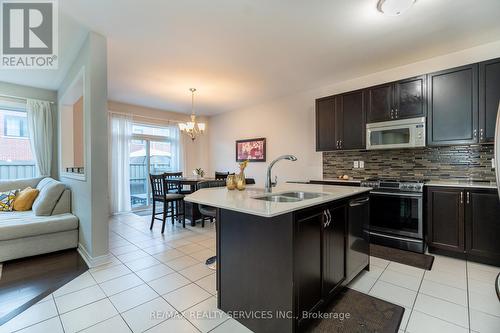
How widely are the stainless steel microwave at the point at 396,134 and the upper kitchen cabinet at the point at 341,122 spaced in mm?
146

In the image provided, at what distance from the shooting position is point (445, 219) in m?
2.80

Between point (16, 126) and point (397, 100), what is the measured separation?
6562 millimetres

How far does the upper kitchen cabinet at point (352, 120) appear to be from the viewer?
11.8ft

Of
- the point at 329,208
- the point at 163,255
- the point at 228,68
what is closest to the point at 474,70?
the point at 329,208

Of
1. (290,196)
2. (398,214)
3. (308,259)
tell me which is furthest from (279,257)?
(398,214)

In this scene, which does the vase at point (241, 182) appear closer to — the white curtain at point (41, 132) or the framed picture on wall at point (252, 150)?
the framed picture on wall at point (252, 150)

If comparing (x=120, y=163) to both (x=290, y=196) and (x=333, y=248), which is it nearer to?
(x=290, y=196)

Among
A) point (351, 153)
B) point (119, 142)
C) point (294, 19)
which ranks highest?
point (294, 19)

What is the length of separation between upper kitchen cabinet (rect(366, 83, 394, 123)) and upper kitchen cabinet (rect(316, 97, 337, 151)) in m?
0.59

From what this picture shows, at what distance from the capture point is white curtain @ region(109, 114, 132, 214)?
527 centimetres

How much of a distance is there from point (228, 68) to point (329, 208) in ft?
8.87

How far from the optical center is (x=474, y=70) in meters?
2.73

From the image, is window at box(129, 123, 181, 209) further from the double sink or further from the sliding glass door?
the double sink

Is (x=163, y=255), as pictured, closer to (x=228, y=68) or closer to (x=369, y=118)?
(x=228, y=68)
